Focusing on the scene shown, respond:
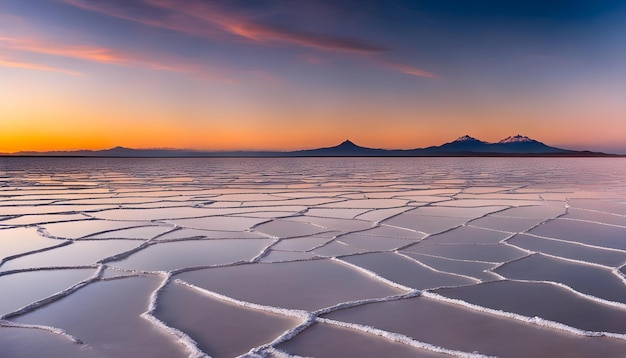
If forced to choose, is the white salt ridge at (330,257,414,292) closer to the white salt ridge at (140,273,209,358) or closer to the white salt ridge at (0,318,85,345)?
the white salt ridge at (140,273,209,358)

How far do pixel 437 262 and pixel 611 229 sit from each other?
1998mm

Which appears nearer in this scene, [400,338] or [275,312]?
[400,338]

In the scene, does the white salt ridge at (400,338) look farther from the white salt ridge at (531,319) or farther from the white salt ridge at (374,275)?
the white salt ridge at (374,275)

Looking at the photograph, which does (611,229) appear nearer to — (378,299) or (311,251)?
(311,251)

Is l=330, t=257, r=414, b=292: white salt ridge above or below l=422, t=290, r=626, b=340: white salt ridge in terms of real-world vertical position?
below

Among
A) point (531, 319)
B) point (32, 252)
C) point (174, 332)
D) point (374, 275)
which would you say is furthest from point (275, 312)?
point (32, 252)

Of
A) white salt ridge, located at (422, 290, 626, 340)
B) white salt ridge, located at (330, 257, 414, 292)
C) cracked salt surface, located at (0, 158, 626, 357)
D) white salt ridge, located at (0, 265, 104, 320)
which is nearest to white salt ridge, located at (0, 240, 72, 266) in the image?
cracked salt surface, located at (0, 158, 626, 357)

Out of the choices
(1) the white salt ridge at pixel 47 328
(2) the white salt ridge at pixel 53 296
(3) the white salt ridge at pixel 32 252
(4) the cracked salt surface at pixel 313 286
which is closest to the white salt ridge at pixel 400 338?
(4) the cracked salt surface at pixel 313 286

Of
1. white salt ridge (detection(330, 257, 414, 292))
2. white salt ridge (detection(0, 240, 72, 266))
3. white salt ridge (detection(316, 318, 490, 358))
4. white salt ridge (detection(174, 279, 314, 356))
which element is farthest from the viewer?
white salt ridge (detection(0, 240, 72, 266))

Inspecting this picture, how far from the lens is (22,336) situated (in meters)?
1.80

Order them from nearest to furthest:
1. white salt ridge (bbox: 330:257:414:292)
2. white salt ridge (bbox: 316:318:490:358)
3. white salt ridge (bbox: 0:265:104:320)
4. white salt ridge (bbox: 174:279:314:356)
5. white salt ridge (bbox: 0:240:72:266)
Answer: white salt ridge (bbox: 316:318:490:358) → white salt ridge (bbox: 174:279:314:356) → white salt ridge (bbox: 0:265:104:320) → white salt ridge (bbox: 330:257:414:292) → white salt ridge (bbox: 0:240:72:266)

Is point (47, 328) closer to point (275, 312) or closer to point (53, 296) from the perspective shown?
point (53, 296)

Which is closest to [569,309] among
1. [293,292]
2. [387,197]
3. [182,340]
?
[293,292]

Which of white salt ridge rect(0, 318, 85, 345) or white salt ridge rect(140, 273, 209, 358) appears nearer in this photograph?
white salt ridge rect(140, 273, 209, 358)
